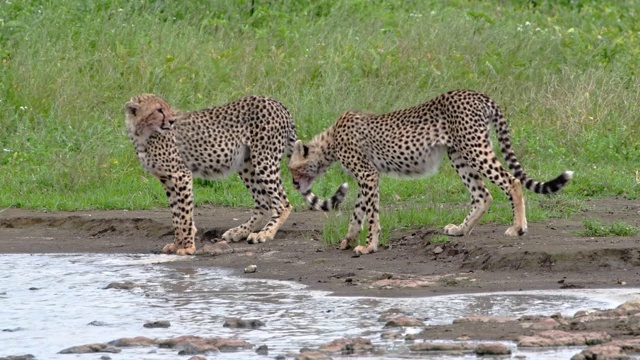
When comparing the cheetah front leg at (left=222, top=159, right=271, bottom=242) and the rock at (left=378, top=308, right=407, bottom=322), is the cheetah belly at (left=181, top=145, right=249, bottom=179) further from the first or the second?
the rock at (left=378, top=308, right=407, bottom=322)

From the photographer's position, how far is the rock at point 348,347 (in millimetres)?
6273

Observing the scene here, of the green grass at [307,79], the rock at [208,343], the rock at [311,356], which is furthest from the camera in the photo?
the green grass at [307,79]

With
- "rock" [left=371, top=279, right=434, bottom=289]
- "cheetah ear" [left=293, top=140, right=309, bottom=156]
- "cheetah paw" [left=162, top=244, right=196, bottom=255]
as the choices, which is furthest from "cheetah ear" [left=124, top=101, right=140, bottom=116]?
"rock" [left=371, top=279, right=434, bottom=289]

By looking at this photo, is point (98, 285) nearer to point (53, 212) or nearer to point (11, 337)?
point (11, 337)

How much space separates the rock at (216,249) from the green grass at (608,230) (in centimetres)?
265

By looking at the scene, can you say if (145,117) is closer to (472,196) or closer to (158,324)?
(472,196)

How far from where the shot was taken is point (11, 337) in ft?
22.9

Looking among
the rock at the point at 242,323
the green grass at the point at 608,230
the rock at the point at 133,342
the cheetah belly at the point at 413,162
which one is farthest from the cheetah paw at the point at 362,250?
the rock at the point at 133,342

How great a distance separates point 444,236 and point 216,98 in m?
4.92

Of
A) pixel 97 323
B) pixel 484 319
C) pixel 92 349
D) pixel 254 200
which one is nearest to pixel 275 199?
pixel 254 200

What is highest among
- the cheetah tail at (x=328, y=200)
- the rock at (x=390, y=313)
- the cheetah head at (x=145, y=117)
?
the cheetah head at (x=145, y=117)

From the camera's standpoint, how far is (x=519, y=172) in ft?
31.6

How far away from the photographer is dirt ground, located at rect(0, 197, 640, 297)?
8.17 m

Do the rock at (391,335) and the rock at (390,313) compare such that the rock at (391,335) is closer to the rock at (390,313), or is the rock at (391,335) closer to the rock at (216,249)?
the rock at (390,313)
